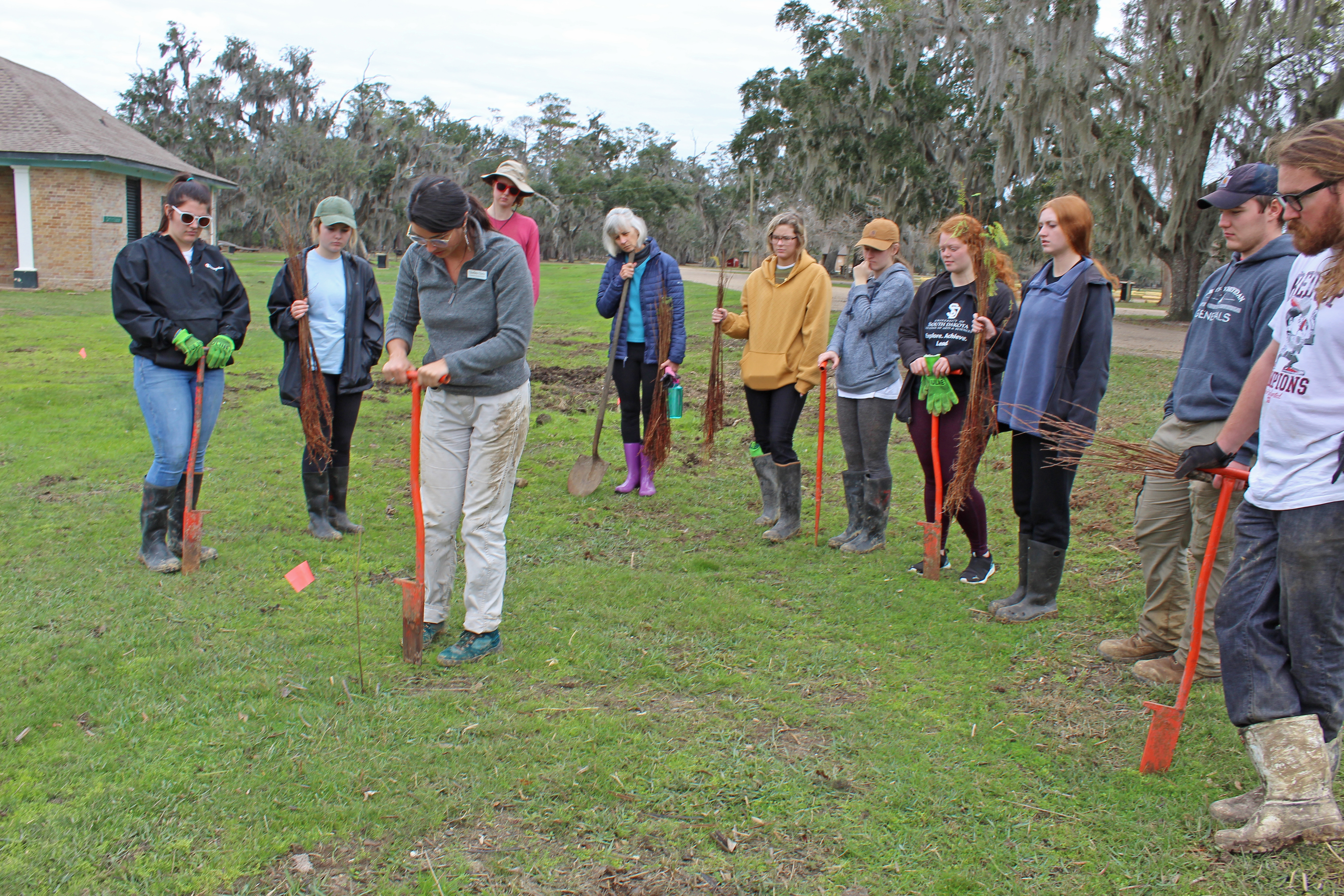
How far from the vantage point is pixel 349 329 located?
549cm

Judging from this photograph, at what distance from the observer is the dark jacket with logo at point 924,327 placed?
4891 mm

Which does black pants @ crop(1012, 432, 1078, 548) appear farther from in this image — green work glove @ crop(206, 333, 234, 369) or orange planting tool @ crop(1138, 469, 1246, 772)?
green work glove @ crop(206, 333, 234, 369)

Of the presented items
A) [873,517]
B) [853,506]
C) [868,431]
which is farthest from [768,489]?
[868,431]

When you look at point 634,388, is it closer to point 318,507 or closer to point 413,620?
point 318,507

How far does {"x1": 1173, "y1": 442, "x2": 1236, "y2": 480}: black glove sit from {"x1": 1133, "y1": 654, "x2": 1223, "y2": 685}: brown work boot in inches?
47.2

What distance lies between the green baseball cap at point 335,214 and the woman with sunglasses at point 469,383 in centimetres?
163

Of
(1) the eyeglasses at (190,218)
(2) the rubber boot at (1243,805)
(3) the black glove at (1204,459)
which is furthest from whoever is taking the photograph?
(1) the eyeglasses at (190,218)

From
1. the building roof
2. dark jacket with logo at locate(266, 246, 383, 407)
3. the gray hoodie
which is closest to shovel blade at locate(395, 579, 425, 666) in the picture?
dark jacket with logo at locate(266, 246, 383, 407)

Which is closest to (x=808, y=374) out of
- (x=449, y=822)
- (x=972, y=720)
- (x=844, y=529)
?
(x=844, y=529)

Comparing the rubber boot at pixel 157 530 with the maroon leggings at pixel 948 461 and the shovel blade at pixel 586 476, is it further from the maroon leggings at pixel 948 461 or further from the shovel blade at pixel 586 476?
the maroon leggings at pixel 948 461

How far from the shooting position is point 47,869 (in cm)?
258

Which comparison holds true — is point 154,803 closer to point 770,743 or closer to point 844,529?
point 770,743

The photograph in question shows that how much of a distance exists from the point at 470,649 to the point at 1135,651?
9.80 ft

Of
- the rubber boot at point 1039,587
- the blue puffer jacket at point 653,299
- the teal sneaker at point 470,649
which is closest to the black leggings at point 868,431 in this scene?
the rubber boot at point 1039,587
